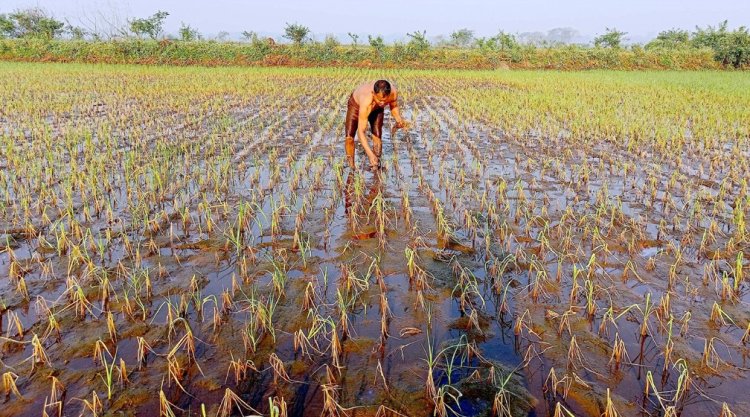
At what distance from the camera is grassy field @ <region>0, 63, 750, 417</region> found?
2.30m

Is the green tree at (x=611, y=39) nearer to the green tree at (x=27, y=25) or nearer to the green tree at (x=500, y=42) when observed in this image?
the green tree at (x=500, y=42)

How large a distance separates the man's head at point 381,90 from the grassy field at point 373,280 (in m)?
1.02

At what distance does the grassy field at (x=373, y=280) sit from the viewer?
2.30 meters

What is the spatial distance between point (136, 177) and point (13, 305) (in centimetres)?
281

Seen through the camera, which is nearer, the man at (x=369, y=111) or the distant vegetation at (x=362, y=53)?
the man at (x=369, y=111)

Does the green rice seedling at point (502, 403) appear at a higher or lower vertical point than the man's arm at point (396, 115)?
lower

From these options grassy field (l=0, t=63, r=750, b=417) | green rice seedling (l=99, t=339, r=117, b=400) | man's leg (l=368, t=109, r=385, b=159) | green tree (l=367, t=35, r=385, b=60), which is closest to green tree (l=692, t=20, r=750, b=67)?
green tree (l=367, t=35, r=385, b=60)

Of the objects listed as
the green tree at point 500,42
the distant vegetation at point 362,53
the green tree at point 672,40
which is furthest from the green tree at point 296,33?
the green tree at point 672,40

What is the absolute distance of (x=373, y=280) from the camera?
3.46 m

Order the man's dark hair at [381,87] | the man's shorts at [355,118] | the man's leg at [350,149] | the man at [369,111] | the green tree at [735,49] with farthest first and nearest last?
the green tree at [735,49]
the man's leg at [350,149]
the man's shorts at [355,118]
the man at [369,111]
the man's dark hair at [381,87]

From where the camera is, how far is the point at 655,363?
2.54 m

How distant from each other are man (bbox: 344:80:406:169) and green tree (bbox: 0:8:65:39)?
3949cm

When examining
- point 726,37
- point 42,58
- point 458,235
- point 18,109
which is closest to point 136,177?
point 458,235

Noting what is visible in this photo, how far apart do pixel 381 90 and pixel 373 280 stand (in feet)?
9.63
